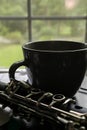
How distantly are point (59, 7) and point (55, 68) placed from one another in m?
0.83

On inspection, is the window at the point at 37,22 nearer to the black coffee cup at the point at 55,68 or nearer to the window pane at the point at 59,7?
the window pane at the point at 59,7

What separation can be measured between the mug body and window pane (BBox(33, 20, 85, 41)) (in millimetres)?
718

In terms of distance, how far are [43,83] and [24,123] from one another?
0.08 meters

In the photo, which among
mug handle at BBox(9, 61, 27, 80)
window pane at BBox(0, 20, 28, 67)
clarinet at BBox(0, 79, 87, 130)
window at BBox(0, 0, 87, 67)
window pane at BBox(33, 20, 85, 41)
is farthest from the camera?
window pane at BBox(0, 20, 28, 67)

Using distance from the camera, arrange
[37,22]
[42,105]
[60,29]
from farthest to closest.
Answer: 1. [60,29]
2. [37,22]
3. [42,105]

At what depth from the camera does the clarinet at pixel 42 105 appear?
35 cm

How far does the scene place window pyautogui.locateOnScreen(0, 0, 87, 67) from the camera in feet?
3.59

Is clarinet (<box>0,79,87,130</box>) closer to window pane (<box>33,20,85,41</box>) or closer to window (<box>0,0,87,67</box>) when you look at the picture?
window (<box>0,0,87,67</box>)

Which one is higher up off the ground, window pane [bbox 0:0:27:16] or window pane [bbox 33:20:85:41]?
window pane [bbox 0:0:27:16]

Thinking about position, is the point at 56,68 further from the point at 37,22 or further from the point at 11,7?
the point at 11,7

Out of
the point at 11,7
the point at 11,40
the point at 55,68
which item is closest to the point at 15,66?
the point at 55,68

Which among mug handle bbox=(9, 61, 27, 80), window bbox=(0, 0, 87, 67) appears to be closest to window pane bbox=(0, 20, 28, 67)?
window bbox=(0, 0, 87, 67)

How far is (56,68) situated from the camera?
44 centimetres

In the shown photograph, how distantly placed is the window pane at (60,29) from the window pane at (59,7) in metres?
0.05
